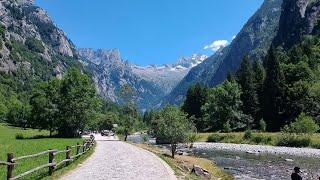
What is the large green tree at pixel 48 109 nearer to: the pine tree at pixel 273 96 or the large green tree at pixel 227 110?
the large green tree at pixel 227 110

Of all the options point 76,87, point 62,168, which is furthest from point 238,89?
point 62,168

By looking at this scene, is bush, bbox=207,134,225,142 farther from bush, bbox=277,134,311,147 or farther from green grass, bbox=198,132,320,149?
bush, bbox=277,134,311,147

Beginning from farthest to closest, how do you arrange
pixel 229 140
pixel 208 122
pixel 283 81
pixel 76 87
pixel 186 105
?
pixel 186 105 → pixel 208 122 → pixel 283 81 → pixel 229 140 → pixel 76 87

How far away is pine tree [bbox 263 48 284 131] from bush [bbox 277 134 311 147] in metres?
27.7

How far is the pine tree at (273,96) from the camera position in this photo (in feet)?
408

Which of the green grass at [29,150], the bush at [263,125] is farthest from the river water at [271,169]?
the bush at [263,125]

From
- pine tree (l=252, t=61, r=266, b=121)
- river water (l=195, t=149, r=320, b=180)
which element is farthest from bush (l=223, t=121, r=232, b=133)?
river water (l=195, t=149, r=320, b=180)

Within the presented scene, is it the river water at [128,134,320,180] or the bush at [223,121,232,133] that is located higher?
the bush at [223,121,232,133]

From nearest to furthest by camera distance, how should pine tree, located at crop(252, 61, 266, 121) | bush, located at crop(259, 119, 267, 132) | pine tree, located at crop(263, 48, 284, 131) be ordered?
bush, located at crop(259, 119, 267, 132) < pine tree, located at crop(263, 48, 284, 131) < pine tree, located at crop(252, 61, 266, 121)

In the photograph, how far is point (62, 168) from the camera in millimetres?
31797

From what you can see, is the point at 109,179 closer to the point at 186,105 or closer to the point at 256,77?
the point at 256,77

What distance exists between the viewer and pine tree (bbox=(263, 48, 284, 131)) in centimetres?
12431

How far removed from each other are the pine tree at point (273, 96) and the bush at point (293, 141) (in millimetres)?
27717

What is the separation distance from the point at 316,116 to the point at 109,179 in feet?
326
